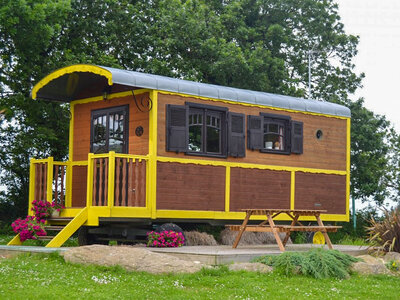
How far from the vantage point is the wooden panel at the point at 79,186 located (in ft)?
50.4

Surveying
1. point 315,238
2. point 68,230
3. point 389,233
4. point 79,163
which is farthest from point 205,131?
point 315,238

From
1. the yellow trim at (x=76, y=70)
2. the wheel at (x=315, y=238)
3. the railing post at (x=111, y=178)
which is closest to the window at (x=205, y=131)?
the railing post at (x=111, y=178)

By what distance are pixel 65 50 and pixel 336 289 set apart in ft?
45.5

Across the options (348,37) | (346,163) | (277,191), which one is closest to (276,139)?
(277,191)

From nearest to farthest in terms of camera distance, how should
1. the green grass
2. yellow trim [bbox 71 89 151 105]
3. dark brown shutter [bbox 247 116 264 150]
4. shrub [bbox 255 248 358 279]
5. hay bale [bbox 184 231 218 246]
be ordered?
1. the green grass
2. shrub [bbox 255 248 358 279]
3. yellow trim [bbox 71 89 151 105]
4. hay bale [bbox 184 231 218 246]
5. dark brown shutter [bbox 247 116 264 150]

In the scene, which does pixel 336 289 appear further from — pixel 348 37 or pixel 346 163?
pixel 348 37

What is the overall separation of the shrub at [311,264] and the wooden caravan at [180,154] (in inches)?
133

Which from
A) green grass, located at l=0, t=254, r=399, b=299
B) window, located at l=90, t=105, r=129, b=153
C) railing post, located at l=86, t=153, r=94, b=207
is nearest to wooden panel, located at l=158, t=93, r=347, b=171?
window, located at l=90, t=105, r=129, b=153

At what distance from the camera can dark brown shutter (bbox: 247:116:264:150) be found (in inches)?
599

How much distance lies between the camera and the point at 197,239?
47.4 feet

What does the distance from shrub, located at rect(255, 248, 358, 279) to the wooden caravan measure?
11.1ft

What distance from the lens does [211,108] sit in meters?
14.5

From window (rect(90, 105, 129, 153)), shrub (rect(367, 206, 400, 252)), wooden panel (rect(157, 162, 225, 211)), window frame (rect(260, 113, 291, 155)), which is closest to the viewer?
shrub (rect(367, 206, 400, 252))

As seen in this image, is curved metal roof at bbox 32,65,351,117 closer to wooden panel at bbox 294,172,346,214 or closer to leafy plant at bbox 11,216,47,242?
wooden panel at bbox 294,172,346,214
